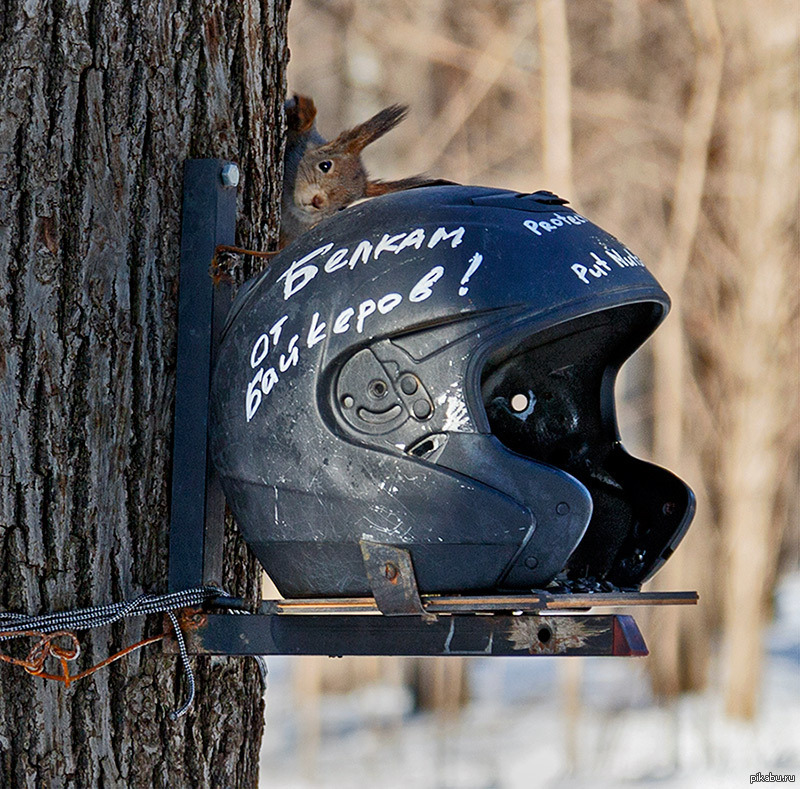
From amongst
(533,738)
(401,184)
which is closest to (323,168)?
(401,184)

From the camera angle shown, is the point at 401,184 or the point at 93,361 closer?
the point at 93,361

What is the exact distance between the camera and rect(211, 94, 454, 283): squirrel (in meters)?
2.37

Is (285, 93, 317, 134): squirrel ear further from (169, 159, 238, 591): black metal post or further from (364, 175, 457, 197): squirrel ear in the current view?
(169, 159, 238, 591): black metal post

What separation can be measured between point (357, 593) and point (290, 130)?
1.26 m

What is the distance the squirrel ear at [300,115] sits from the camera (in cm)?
250

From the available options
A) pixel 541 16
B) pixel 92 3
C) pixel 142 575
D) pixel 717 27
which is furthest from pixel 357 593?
pixel 717 27

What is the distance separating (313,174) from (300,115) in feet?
0.51

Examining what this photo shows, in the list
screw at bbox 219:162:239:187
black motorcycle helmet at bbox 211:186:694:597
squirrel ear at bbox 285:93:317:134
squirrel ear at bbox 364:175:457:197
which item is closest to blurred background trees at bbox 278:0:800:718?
squirrel ear at bbox 285:93:317:134

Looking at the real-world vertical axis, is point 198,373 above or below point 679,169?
below

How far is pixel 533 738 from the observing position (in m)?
7.92

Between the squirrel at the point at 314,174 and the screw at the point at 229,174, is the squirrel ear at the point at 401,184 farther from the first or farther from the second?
the screw at the point at 229,174

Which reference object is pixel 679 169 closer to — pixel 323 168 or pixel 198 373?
pixel 323 168

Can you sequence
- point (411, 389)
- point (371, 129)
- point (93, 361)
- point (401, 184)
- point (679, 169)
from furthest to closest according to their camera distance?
point (679, 169) → point (371, 129) → point (401, 184) → point (93, 361) → point (411, 389)

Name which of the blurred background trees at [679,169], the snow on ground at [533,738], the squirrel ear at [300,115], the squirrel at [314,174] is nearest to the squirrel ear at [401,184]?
the squirrel at [314,174]
